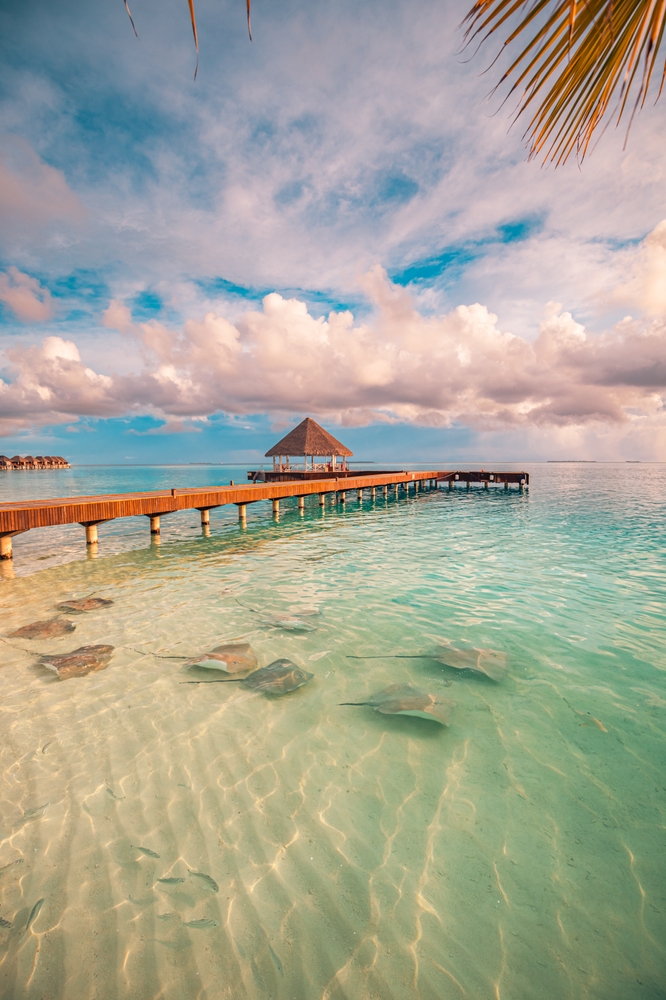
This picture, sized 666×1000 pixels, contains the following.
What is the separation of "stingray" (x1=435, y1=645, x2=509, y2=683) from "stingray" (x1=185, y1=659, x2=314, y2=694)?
212cm

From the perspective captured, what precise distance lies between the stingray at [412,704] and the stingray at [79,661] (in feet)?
12.5

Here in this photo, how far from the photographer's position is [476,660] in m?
6.24

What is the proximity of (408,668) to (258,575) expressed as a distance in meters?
6.34

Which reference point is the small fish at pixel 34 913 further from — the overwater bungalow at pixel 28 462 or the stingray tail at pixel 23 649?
the overwater bungalow at pixel 28 462

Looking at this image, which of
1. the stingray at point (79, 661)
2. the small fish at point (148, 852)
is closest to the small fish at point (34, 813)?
the small fish at point (148, 852)

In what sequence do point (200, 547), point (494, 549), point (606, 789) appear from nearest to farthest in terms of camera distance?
1. point (606, 789)
2. point (494, 549)
3. point (200, 547)

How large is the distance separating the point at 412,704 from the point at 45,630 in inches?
264

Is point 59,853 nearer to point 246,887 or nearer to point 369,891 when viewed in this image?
point 246,887

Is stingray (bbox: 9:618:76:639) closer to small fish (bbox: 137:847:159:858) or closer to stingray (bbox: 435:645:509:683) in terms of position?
small fish (bbox: 137:847:159:858)

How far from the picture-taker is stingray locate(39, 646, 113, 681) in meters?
5.98

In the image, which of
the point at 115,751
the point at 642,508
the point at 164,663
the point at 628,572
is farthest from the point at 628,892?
the point at 642,508

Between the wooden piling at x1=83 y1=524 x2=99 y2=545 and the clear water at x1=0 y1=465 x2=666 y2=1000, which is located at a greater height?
the wooden piling at x1=83 y1=524 x2=99 y2=545

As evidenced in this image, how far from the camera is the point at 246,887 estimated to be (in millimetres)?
2941

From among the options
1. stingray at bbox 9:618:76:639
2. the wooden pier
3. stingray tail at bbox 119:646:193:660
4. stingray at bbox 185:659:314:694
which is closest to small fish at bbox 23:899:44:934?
stingray at bbox 185:659:314:694
